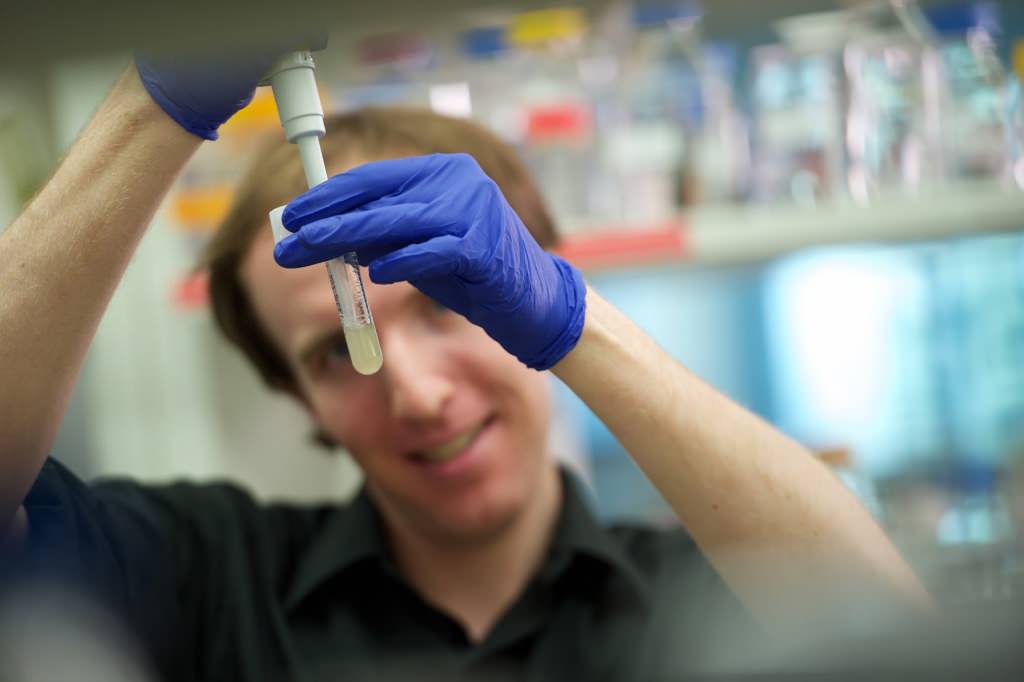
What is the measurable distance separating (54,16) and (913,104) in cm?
139

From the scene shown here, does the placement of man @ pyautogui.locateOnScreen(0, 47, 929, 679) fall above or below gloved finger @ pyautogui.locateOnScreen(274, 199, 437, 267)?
below

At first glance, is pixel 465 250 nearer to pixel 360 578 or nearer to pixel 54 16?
pixel 54 16

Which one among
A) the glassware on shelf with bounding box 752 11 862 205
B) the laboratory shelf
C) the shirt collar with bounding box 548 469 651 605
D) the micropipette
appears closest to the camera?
the micropipette

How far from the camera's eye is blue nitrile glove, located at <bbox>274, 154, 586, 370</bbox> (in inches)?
23.8

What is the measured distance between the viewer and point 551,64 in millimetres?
1669

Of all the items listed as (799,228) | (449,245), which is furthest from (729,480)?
(799,228)

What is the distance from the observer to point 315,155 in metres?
0.61

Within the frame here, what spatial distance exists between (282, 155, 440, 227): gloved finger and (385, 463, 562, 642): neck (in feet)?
1.84

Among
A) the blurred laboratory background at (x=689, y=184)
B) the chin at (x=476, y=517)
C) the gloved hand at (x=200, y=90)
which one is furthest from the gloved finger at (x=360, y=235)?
the blurred laboratory background at (x=689, y=184)

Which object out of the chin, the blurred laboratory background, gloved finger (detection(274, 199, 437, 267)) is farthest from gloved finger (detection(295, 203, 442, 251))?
the blurred laboratory background

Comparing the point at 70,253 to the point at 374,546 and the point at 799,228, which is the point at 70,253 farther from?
the point at 799,228

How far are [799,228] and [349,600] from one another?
2.64ft

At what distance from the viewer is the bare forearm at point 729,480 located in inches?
28.5

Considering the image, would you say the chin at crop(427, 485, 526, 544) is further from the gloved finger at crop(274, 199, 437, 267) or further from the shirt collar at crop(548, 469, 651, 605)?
the gloved finger at crop(274, 199, 437, 267)
